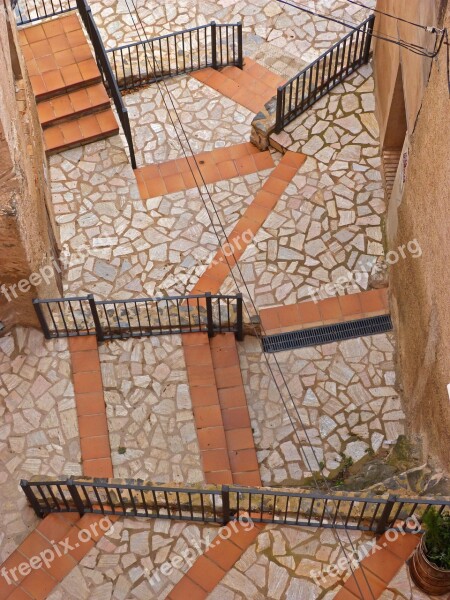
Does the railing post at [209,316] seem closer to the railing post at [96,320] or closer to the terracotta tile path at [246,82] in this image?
the railing post at [96,320]

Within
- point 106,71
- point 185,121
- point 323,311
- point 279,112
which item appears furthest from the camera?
point 185,121

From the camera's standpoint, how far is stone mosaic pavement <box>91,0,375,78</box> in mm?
13133

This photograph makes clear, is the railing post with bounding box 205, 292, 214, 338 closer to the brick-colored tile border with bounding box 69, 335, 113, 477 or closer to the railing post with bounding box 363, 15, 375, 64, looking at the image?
the brick-colored tile border with bounding box 69, 335, 113, 477

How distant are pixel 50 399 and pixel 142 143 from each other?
4644 mm

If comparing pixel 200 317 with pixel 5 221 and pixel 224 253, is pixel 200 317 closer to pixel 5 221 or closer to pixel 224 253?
pixel 224 253

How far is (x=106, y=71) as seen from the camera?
1171 cm

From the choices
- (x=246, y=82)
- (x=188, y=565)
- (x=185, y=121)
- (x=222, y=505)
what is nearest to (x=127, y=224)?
(x=185, y=121)

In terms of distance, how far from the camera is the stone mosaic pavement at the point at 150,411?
30.5 ft

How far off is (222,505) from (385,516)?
168 centimetres

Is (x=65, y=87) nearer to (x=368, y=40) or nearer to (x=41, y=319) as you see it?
(x=41, y=319)

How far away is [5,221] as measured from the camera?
8.25m

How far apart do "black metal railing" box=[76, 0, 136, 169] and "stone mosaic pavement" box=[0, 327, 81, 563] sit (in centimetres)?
339

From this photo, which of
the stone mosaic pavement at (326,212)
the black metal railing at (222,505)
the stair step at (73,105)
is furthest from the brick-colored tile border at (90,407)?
the stair step at (73,105)

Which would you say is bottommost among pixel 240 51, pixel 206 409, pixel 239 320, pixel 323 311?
pixel 206 409
